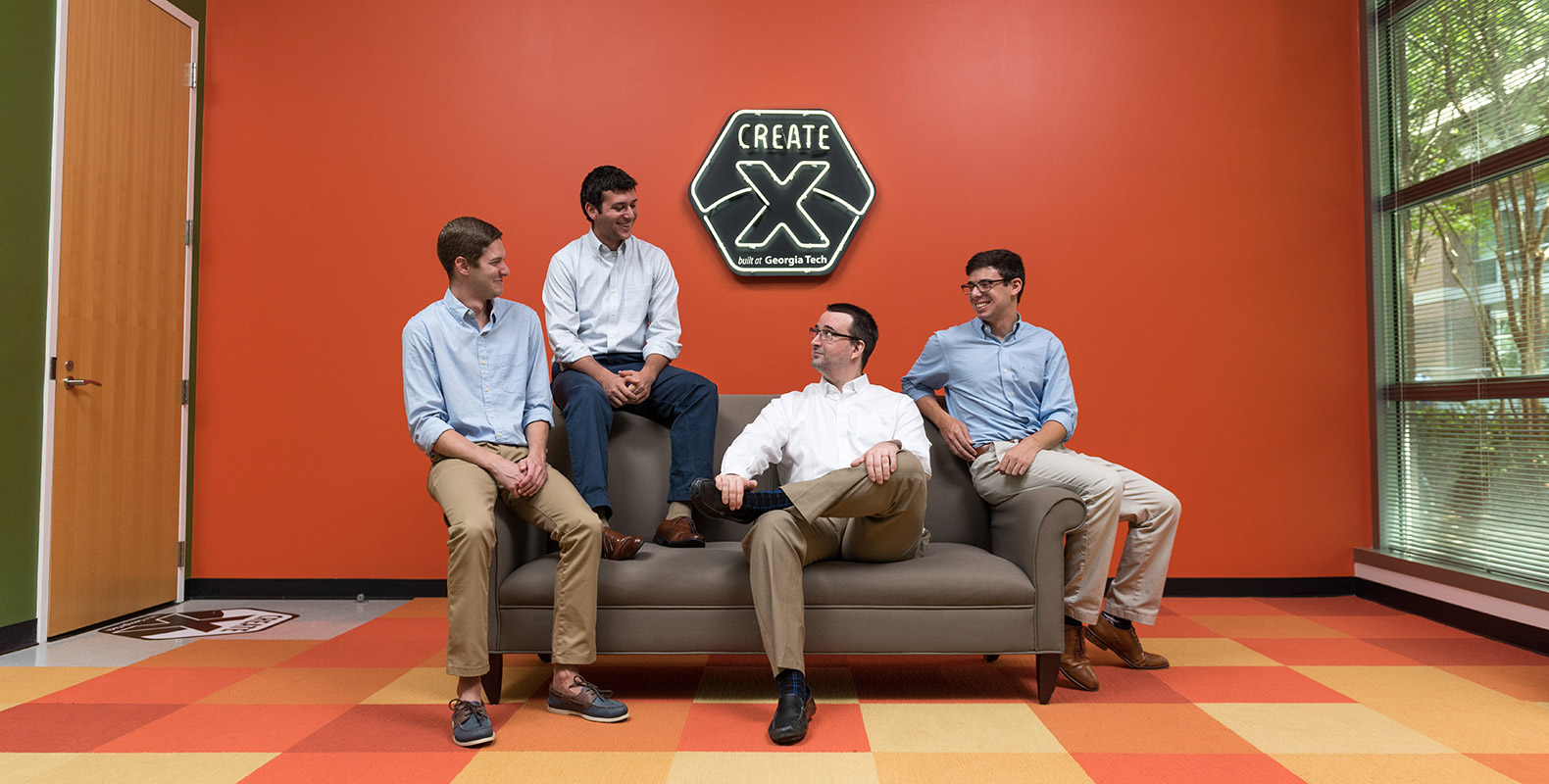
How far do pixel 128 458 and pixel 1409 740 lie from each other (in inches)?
184

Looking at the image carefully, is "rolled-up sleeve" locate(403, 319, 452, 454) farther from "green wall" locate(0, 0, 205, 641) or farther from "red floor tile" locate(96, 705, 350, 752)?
"green wall" locate(0, 0, 205, 641)

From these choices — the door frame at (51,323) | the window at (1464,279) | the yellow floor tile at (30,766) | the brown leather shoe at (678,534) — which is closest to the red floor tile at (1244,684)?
the window at (1464,279)

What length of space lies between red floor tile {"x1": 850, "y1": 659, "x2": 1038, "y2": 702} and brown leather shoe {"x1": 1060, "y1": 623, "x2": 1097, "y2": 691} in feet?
0.42

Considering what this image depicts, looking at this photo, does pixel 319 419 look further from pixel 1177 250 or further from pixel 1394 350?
pixel 1394 350

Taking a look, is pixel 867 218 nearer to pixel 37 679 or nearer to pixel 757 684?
pixel 757 684

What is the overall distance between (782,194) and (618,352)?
1355 millimetres

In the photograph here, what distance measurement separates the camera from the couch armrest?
2.46 metres

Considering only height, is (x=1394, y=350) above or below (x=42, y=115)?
below

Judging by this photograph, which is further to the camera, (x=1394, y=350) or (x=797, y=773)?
(x=1394, y=350)

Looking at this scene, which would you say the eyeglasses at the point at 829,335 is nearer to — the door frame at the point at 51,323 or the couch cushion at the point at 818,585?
the couch cushion at the point at 818,585

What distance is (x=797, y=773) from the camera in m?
1.96

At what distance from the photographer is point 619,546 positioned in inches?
99.1

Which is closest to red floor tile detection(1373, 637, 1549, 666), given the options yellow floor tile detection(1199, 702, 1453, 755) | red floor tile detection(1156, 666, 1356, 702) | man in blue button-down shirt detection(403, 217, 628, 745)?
red floor tile detection(1156, 666, 1356, 702)

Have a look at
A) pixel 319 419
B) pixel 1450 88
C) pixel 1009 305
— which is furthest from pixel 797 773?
pixel 1450 88
